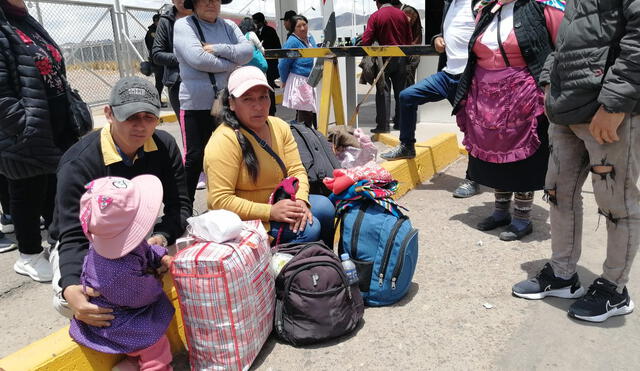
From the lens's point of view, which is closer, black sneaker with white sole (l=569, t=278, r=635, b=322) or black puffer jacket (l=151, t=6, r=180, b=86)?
black sneaker with white sole (l=569, t=278, r=635, b=322)

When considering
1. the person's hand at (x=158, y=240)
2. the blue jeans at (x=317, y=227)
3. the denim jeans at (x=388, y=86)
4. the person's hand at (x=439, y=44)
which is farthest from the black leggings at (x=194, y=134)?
the denim jeans at (x=388, y=86)

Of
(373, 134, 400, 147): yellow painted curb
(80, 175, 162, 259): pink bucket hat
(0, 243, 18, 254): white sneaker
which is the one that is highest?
(80, 175, 162, 259): pink bucket hat

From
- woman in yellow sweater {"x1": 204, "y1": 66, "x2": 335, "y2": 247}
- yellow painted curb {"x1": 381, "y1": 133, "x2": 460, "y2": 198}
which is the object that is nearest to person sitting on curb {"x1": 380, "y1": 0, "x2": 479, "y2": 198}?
yellow painted curb {"x1": 381, "y1": 133, "x2": 460, "y2": 198}

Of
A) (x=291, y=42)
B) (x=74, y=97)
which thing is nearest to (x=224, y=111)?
(x=74, y=97)

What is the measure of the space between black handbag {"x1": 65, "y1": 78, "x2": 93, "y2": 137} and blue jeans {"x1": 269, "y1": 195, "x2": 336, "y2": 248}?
5.13 feet

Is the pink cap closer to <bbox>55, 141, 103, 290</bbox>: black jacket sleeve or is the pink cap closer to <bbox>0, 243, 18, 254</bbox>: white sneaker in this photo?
<bbox>55, 141, 103, 290</bbox>: black jacket sleeve

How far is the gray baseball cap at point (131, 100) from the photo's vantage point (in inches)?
89.8

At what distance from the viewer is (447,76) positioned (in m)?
4.49

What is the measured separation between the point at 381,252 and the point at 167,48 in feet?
9.55

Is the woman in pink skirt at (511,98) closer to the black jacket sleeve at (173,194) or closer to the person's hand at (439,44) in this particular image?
the person's hand at (439,44)

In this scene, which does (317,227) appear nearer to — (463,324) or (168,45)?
(463,324)

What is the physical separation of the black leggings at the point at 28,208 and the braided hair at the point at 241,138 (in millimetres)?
1387

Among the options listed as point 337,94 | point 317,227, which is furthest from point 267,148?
point 337,94

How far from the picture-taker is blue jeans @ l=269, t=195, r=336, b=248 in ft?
9.33
